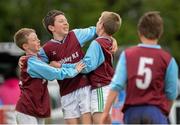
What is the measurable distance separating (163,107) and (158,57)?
497mm

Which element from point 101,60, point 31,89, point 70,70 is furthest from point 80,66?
point 31,89

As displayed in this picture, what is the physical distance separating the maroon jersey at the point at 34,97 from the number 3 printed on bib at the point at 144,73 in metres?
2.48

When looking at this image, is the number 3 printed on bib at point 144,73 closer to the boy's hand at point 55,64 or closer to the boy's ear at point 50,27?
the boy's hand at point 55,64

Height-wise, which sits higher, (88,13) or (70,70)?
(88,13)

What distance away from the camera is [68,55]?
1113cm

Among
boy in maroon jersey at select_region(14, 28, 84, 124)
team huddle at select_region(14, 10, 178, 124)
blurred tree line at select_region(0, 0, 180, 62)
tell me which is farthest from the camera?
blurred tree line at select_region(0, 0, 180, 62)

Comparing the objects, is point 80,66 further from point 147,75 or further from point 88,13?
point 88,13

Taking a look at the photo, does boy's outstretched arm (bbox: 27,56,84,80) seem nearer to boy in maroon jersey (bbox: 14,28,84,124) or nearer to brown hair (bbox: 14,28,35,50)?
boy in maroon jersey (bbox: 14,28,84,124)

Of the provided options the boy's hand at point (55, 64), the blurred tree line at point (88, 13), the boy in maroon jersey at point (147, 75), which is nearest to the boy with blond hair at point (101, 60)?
the boy's hand at point (55, 64)

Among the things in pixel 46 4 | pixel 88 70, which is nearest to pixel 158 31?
pixel 88 70

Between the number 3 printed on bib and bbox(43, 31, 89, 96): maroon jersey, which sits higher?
bbox(43, 31, 89, 96): maroon jersey

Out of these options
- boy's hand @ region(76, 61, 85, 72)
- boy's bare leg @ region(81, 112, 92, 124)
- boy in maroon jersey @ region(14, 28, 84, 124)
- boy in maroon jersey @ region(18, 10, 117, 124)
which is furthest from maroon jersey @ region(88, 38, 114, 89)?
boy in maroon jersey @ region(14, 28, 84, 124)

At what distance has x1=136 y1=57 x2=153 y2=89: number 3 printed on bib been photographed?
9008 millimetres

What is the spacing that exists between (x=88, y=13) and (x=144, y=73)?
62.1 feet
